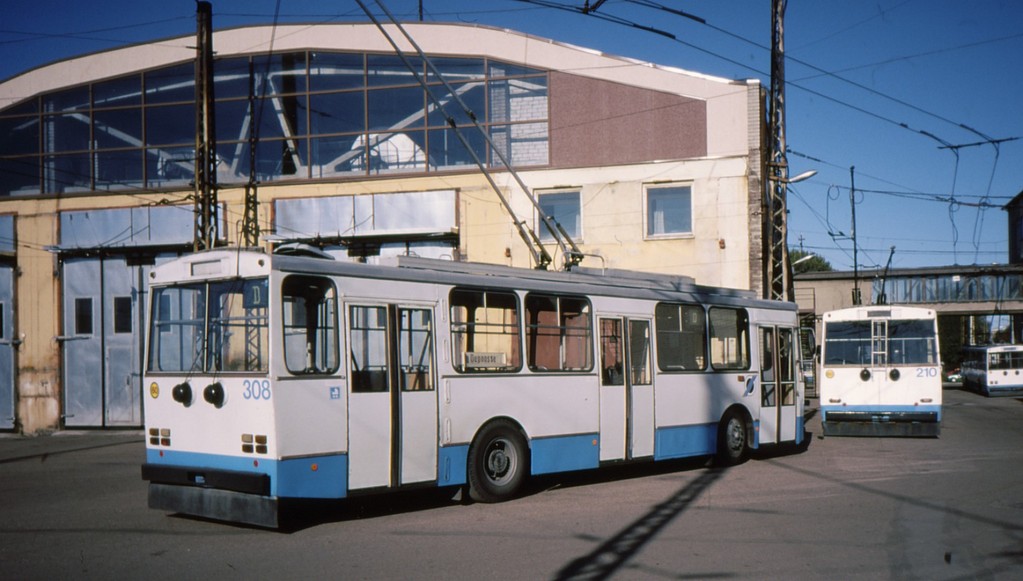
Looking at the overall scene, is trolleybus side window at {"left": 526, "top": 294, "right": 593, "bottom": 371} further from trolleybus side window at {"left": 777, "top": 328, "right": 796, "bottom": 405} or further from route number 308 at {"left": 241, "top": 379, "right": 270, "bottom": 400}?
trolleybus side window at {"left": 777, "top": 328, "right": 796, "bottom": 405}

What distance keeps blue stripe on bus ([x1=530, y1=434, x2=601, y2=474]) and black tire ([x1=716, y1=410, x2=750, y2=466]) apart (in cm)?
316

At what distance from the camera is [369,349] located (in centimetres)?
1009

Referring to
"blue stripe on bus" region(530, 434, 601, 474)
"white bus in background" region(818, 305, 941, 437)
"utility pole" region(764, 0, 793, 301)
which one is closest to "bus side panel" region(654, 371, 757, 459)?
"blue stripe on bus" region(530, 434, 601, 474)

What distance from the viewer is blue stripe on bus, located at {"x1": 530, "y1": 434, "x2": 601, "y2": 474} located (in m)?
12.0

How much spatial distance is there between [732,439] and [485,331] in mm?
5801

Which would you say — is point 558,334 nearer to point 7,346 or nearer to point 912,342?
point 912,342

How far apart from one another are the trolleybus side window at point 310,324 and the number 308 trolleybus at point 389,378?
1 cm

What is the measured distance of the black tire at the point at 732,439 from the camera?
1526 cm

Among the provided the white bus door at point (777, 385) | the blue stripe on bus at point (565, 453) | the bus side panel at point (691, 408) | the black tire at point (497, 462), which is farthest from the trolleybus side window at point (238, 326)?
the white bus door at point (777, 385)

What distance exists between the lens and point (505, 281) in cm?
1184

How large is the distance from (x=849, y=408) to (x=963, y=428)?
6155 millimetres

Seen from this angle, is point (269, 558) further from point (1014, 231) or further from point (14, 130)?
point (1014, 231)

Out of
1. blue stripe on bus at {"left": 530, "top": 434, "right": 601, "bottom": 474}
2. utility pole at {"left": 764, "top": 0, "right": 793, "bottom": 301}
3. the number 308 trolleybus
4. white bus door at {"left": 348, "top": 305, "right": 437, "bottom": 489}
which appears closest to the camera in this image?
the number 308 trolleybus

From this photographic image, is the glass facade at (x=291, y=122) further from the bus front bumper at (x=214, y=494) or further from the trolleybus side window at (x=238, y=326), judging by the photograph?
the bus front bumper at (x=214, y=494)
